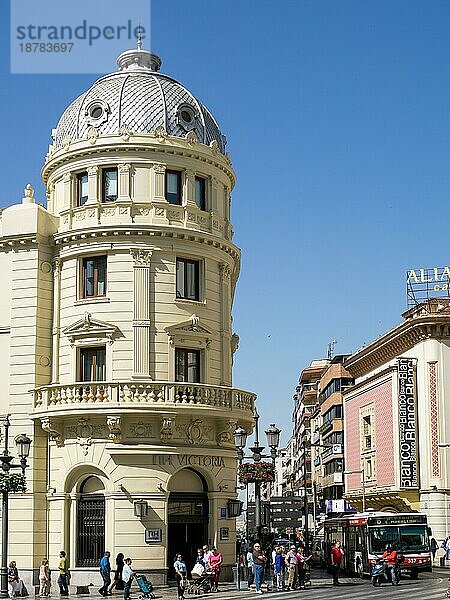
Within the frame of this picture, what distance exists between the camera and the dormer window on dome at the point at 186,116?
42.1 m

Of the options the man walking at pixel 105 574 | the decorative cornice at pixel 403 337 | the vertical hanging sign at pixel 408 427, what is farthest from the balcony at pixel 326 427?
the man walking at pixel 105 574

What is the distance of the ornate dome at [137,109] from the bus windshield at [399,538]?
724 inches

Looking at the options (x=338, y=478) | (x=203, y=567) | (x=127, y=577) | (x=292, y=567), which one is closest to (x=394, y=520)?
(x=292, y=567)

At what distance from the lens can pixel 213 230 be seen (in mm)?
41875

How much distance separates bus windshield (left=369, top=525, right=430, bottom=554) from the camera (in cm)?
4488

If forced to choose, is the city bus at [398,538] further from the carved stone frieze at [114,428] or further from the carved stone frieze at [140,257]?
the carved stone frieze at [140,257]

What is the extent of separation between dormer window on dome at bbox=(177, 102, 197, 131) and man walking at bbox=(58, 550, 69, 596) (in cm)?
1782

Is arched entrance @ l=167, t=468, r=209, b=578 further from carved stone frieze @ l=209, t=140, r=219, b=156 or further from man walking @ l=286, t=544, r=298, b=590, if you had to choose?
carved stone frieze @ l=209, t=140, r=219, b=156

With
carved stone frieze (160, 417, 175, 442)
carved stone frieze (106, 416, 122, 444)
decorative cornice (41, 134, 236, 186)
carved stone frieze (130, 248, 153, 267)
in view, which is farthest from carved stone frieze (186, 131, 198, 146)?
carved stone frieze (106, 416, 122, 444)

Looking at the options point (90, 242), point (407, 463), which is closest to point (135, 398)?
point (90, 242)

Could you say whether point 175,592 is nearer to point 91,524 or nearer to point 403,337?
point 91,524

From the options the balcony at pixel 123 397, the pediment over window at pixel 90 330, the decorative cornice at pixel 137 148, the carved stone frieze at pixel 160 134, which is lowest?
the balcony at pixel 123 397

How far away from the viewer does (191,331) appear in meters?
40.3

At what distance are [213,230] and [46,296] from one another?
7.33 m
